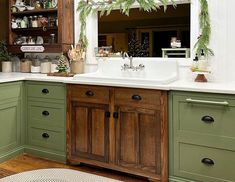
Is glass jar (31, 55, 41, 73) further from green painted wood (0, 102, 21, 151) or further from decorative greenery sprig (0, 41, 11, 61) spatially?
green painted wood (0, 102, 21, 151)

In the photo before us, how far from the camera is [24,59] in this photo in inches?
A: 159

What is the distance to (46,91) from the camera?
331 centimetres

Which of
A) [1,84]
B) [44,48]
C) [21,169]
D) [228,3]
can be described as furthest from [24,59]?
[228,3]

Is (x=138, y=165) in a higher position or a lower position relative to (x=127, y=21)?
lower

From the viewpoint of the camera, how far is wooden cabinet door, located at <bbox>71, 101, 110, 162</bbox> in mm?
2967

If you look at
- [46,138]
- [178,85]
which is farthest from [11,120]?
[178,85]

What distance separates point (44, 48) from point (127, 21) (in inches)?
71.3

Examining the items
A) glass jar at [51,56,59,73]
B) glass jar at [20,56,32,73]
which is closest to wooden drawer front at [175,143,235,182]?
glass jar at [51,56,59,73]

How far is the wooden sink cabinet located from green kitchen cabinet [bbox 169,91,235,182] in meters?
0.09

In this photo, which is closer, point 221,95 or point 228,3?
point 221,95

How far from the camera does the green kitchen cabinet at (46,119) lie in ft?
10.7

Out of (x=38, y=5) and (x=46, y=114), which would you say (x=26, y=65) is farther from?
(x=46, y=114)

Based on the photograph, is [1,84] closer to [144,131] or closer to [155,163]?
[144,131]

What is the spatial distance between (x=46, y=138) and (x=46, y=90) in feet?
1.73
